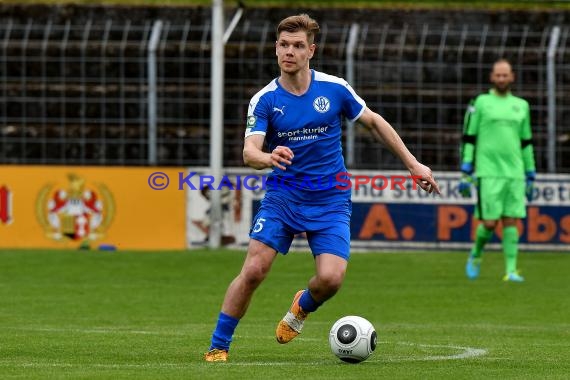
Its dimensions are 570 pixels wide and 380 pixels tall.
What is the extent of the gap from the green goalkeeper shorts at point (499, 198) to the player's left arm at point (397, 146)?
25.5ft

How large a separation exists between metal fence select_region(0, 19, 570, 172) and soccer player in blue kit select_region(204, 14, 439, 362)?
11.8 metres

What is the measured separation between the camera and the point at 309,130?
9.15m

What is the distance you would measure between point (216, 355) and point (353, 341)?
0.84m

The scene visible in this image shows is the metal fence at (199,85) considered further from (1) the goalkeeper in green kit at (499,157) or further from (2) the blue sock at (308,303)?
(2) the blue sock at (308,303)

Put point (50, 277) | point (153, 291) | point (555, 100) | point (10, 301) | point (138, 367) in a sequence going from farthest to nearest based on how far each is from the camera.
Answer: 1. point (555, 100)
2. point (50, 277)
3. point (153, 291)
4. point (10, 301)
5. point (138, 367)

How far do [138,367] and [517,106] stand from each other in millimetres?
9388

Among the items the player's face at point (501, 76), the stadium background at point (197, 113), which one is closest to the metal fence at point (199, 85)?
the stadium background at point (197, 113)

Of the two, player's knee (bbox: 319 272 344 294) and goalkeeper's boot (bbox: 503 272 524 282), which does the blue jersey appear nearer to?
player's knee (bbox: 319 272 344 294)

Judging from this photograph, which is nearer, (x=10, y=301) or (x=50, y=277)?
(x=10, y=301)

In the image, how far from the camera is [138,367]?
855 centimetres

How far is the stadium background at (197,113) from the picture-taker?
20734 millimetres

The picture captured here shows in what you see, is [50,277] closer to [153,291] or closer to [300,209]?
[153,291]

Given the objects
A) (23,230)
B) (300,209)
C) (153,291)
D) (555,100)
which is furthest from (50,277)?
(300,209)

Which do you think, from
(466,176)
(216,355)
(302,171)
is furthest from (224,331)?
(466,176)
